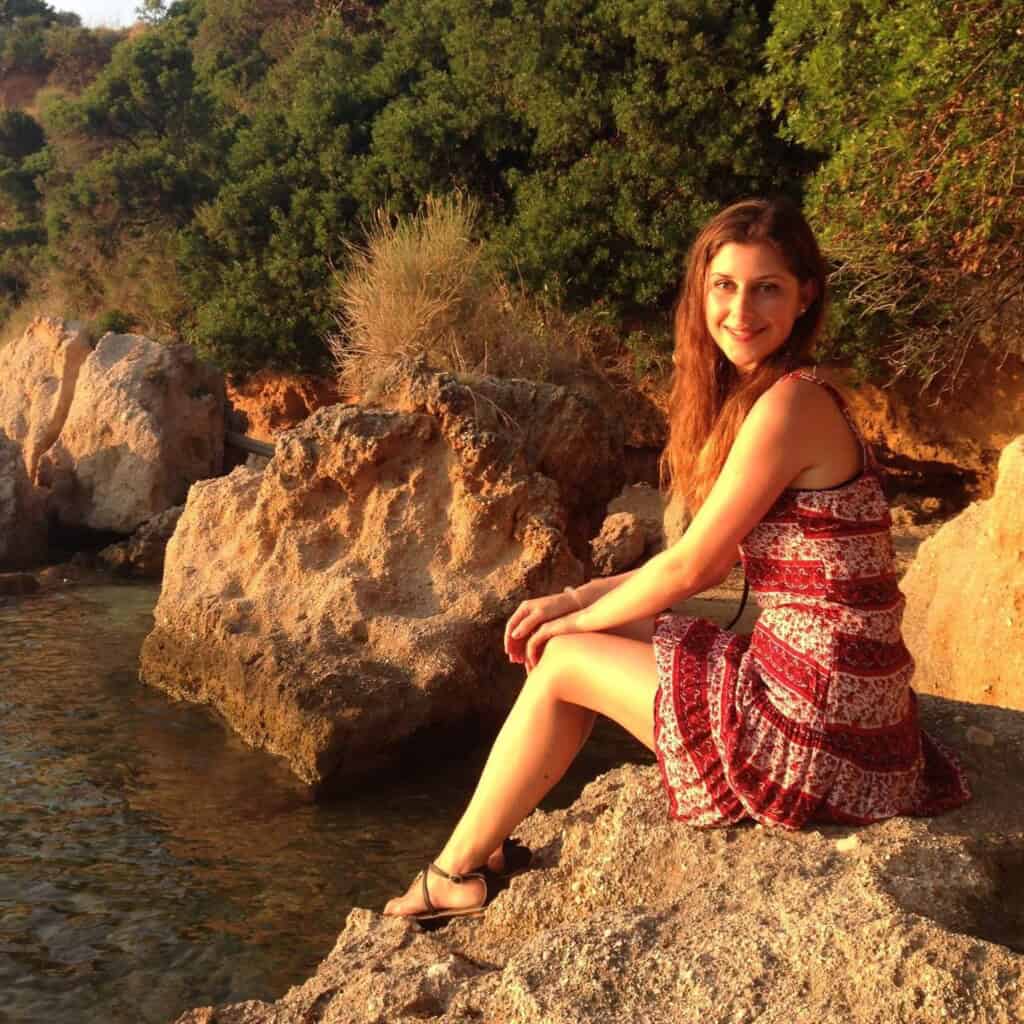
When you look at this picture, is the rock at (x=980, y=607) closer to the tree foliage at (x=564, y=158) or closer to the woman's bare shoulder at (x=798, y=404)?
the tree foliage at (x=564, y=158)

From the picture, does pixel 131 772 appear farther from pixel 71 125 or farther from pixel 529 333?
pixel 71 125

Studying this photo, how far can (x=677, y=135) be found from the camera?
39.8 ft

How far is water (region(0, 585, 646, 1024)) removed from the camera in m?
3.76

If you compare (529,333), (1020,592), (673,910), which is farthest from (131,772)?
(529,333)

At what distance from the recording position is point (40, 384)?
44.7ft

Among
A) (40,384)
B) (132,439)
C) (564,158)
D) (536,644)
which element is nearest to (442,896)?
(536,644)

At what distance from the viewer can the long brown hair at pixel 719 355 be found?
2984mm

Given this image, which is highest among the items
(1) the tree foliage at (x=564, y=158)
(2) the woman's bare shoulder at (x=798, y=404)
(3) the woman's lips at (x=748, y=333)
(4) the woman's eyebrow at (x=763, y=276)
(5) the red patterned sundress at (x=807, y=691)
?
(1) the tree foliage at (x=564, y=158)

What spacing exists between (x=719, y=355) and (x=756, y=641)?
2.71ft

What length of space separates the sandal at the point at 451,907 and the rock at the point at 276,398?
42.9 feet

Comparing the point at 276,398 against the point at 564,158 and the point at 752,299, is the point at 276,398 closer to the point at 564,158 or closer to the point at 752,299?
the point at 564,158

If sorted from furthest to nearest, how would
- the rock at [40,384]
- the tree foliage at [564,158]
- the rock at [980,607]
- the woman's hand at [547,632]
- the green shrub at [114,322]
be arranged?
the green shrub at [114,322] < the rock at [40,384] < the tree foliage at [564,158] < the rock at [980,607] < the woman's hand at [547,632]

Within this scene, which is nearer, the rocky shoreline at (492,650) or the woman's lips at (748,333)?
the rocky shoreline at (492,650)

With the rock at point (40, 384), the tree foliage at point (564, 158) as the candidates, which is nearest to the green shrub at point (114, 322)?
the tree foliage at point (564, 158)
